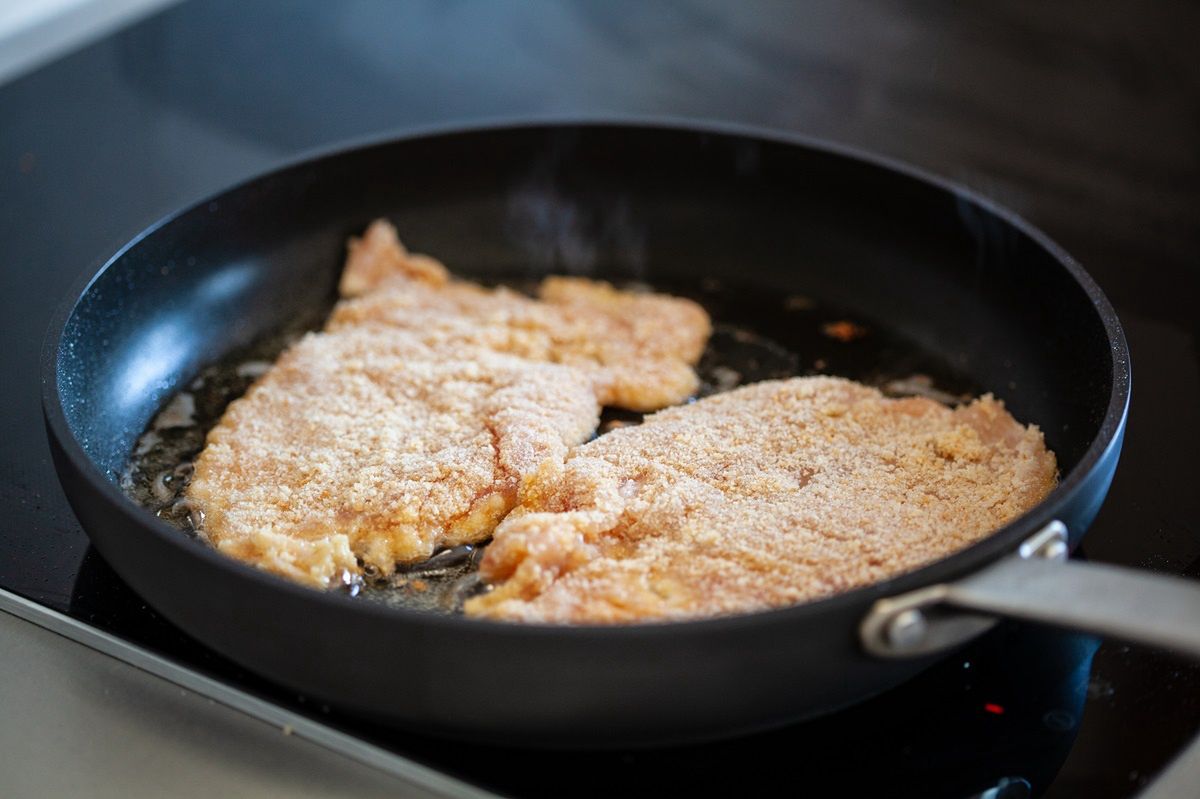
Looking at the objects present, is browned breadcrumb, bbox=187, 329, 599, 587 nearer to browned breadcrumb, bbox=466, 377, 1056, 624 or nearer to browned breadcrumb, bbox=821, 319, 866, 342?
browned breadcrumb, bbox=466, 377, 1056, 624

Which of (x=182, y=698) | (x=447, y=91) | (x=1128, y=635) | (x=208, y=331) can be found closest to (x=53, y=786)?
(x=182, y=698)

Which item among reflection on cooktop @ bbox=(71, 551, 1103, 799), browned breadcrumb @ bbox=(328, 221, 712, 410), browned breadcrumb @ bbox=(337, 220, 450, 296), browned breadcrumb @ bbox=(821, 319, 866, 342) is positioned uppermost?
browned breadcrumb @ bbox=(337, 220, 450, 296)

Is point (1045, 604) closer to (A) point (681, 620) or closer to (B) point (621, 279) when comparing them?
(A) point (681, 620)

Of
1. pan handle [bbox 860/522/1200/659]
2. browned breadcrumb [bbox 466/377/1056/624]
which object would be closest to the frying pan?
pan handle [bbox 860/522/1200/659]

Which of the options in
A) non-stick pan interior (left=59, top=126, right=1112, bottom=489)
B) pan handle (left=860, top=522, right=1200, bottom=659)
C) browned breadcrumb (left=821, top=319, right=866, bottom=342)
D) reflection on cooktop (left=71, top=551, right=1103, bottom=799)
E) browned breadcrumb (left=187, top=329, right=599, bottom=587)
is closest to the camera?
pan handle (left=860, top=522, right=1200, bottom=659)

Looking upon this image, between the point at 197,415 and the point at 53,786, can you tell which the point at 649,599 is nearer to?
the point at 53,786

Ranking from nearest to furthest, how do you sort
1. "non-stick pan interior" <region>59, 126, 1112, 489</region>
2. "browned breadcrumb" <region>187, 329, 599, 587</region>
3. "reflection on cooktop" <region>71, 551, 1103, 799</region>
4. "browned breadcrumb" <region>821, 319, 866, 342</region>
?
"reflection on cooktop" <region>71, 551, 1103, 799</region> → "browned breadcrumb" <region>187, 329, 599, 587</region> → "non-stick pan interior" <region>59, 126, 1112, 489</region> → "browned breadcrumb" <region>821, 319, 866, 342</region>

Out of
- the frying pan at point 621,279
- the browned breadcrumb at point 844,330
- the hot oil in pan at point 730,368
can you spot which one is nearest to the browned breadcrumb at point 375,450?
the hot oil in pan at point 730,368

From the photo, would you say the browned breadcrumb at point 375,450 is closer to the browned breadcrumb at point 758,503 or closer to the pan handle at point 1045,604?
the browned breadcrumb at point 758,503

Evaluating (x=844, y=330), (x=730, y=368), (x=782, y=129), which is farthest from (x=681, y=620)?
(x=782, y=129)
